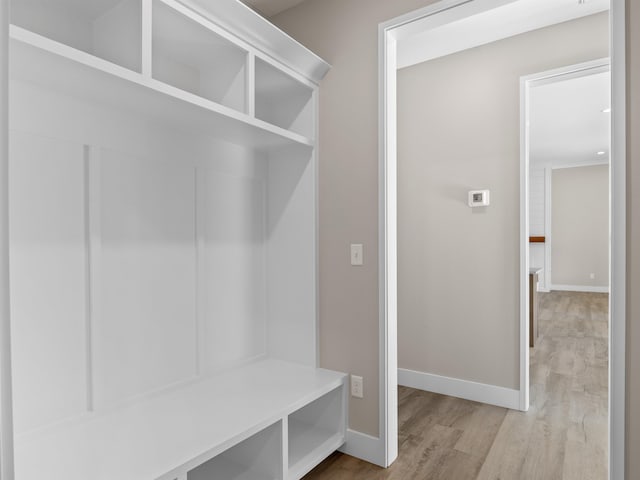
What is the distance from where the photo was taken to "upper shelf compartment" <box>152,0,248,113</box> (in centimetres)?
159

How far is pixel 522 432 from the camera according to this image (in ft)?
7.91

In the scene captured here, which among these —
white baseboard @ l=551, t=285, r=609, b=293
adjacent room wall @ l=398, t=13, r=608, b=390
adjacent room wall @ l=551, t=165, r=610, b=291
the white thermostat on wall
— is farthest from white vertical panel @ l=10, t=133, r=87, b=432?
white baseboard @ l=551, t=285, r=609, b=293

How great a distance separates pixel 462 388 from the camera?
298cm

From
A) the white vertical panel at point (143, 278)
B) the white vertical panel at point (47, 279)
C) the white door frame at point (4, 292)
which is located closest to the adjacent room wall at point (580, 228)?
the white vertical panel at point (143, 278)

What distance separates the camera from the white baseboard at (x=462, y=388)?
9.13 ft

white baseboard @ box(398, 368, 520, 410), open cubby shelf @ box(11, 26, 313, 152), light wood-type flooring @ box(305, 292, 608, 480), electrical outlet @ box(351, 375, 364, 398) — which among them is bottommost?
light wood-type flooring @ box(305, 292, 608, 480)

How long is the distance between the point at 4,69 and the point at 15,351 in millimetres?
1316

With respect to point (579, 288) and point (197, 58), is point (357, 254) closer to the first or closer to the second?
point (197, 58)

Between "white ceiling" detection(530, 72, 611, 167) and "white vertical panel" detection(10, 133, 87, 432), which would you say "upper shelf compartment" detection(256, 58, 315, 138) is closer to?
"white vertical panel" detection(10, 133, 87, 432)

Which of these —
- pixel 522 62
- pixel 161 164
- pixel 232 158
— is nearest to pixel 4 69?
pixel 161 164

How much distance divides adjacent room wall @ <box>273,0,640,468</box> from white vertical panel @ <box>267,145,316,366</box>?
0.25 feet

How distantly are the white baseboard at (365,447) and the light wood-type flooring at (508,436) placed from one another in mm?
35

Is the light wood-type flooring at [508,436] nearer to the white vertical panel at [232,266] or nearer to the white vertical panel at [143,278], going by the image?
the white vertical panel at [232,266]

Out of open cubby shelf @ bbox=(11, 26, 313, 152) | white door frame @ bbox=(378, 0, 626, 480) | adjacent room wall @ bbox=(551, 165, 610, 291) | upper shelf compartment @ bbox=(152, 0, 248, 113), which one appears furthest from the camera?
adjacent room wall @ bbox=(551, 165, 610, 291)
